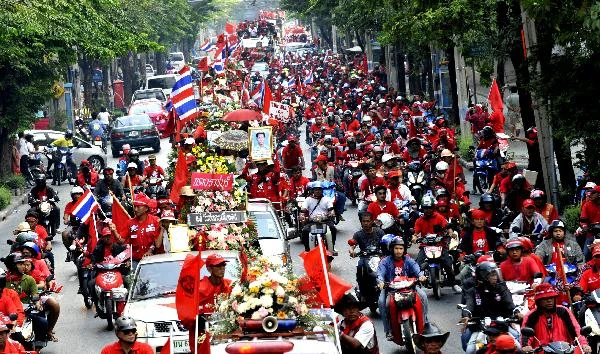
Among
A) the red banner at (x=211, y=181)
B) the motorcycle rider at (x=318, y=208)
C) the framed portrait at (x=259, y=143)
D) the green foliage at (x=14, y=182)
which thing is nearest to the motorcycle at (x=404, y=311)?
the red banner at (x=211, y=181)

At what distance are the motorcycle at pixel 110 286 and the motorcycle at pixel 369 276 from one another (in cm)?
332

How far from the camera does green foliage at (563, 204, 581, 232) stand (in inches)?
993

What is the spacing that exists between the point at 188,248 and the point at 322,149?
1593cm

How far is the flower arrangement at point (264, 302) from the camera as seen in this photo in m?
12.5

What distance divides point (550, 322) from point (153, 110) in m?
46.1

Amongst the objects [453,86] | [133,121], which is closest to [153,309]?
[453,86]

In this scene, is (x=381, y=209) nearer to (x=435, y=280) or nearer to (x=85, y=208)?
(x=435, y=280)

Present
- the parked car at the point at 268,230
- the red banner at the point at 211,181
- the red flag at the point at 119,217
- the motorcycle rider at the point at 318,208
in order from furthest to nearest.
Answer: the motorcycle rider at the point at 318,208
the red banner at the point at 211,181
the red flag at the point at 119,217
the parked car at the point at 268,230

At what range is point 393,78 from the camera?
220ft

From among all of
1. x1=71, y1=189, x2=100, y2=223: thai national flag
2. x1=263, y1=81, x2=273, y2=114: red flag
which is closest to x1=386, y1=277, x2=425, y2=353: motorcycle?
x1=71, y1=189, x2=100, y2=223: thai national flag

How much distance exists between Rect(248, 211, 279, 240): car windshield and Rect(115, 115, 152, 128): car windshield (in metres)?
29.6

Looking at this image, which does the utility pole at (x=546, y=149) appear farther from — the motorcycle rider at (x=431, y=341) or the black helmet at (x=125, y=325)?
the black helmet at (x=125, y=325)

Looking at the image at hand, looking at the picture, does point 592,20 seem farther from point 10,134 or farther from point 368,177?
point 10,134

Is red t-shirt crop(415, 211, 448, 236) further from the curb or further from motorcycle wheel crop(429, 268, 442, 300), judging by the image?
the curb
